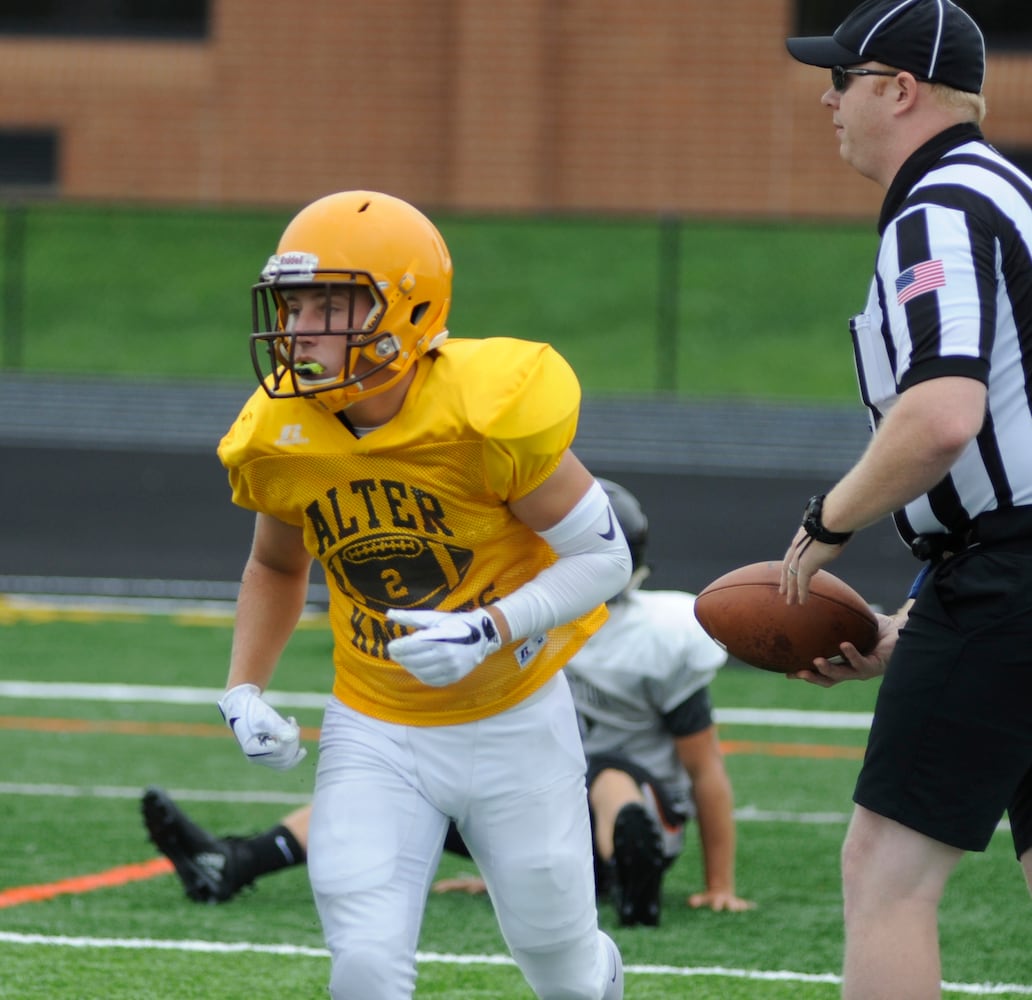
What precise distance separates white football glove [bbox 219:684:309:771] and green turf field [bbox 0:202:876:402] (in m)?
12.8

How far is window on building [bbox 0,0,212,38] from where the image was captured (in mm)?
19250

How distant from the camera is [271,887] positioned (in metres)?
5.21

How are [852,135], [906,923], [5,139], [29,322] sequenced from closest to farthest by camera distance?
[906,923]
[852,135]
[29,322]
[5,139]

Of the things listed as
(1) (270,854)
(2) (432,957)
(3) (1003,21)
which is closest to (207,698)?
(1) (270,854)

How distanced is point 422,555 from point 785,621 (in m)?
0.68

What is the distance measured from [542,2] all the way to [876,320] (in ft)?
51.5

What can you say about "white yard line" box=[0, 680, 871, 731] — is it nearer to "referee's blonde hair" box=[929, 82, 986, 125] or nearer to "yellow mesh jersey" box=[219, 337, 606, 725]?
"yellow mesh jersey" box=[219, 337, 606, 725]

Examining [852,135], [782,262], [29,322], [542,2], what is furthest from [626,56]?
[852,135]

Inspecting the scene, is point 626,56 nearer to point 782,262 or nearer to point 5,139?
point 782,262

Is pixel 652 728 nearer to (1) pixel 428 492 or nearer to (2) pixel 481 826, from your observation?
(2) pixel 481 826

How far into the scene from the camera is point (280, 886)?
→ 5.23 meters

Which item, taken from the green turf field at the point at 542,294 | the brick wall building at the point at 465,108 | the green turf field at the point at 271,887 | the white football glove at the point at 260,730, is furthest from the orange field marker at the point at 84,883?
the brick wall building at the point at 465,108

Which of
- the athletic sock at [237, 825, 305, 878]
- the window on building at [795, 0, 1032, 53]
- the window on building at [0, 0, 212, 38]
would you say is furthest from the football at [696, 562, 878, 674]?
the window on building at [0, 0, 212, 38]

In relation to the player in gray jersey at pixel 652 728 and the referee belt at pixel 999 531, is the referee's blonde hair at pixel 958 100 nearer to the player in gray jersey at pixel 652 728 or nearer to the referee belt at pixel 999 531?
the referee belt at pixel 999 531
